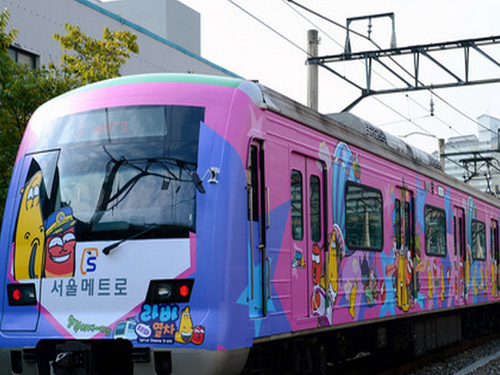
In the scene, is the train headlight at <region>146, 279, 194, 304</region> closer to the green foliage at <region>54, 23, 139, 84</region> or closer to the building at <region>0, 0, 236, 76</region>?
the green foliage at <region>54, 23, 139, 84</region>

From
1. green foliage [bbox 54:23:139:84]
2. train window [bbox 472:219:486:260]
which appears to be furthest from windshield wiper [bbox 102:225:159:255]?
train window [bbox 472:219:486:260]

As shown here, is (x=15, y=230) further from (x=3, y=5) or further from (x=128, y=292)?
(x=3, y=5)

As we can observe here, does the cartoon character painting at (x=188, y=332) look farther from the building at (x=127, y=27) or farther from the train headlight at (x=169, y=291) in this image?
the building at (x=127, y=27)

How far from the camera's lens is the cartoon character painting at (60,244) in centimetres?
713

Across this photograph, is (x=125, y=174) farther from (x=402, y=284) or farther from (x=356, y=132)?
(x=402, y=284)

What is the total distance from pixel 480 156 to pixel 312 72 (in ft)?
42.1

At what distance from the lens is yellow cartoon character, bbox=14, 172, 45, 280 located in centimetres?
731

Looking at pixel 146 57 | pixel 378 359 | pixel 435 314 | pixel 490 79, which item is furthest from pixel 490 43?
pixel 146 57

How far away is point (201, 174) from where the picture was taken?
694 centimetres

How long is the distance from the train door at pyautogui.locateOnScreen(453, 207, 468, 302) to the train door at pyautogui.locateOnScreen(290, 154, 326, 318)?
6402 millimetres

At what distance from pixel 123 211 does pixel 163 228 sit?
0.40m

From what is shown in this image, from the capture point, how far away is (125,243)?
6.96 meters

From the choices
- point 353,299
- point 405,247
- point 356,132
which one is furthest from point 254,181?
point 405,247

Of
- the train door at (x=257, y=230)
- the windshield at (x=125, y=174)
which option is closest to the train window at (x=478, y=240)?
the train door at (x=257, y=230)
